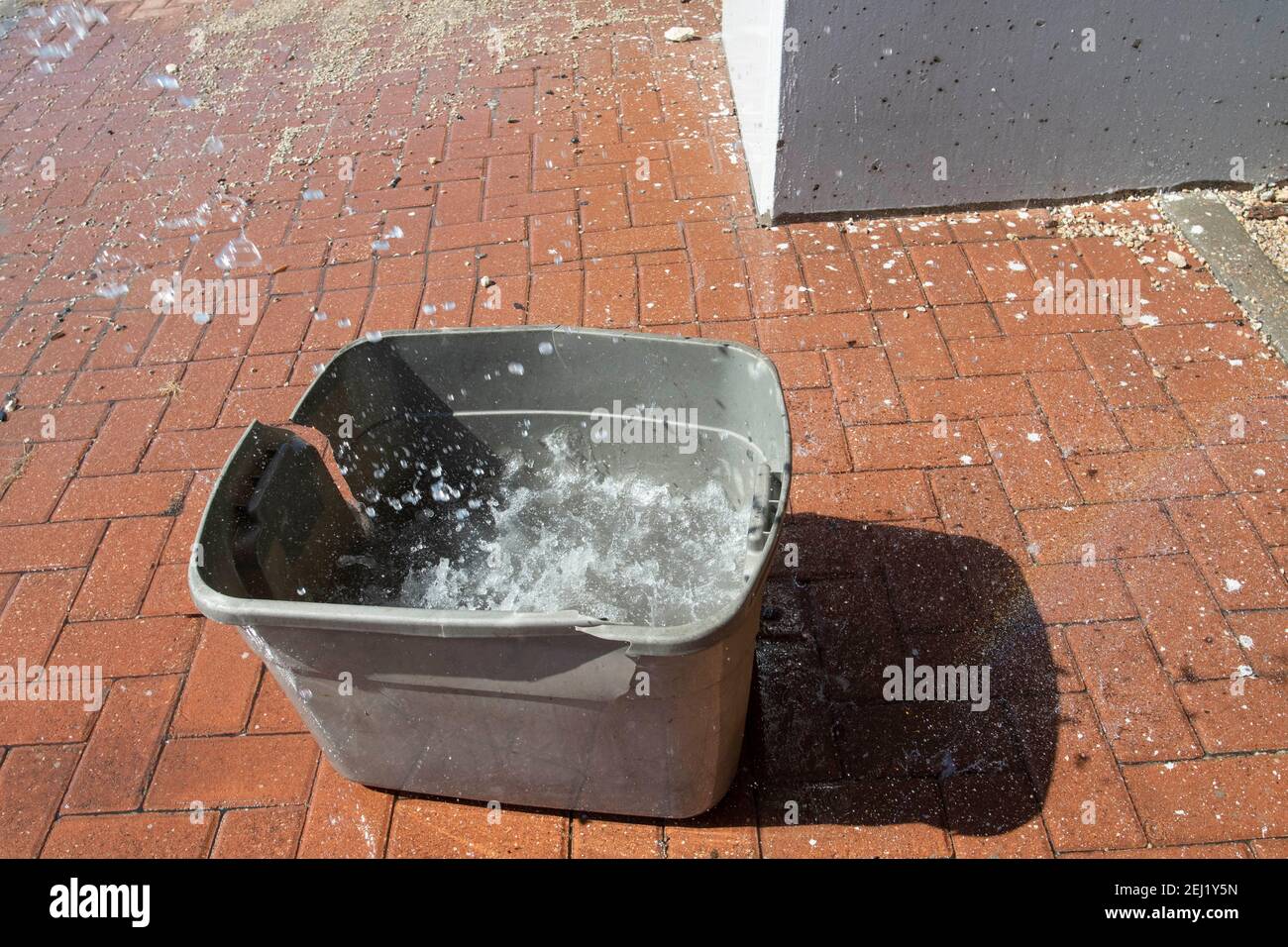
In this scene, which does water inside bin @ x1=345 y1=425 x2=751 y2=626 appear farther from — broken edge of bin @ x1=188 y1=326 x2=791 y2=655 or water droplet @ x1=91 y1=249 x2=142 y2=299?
water droplet @ x1=91 y1=249 x2=142 y2=299

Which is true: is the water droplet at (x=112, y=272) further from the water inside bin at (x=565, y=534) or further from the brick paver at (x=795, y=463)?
the water inside bin at (x=565, y=534)

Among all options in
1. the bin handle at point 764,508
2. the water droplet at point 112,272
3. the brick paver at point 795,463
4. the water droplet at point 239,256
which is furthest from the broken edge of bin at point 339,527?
the water droplet at point 112,272

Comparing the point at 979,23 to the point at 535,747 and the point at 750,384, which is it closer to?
the point at 750,384

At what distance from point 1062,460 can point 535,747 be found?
6.15 ft

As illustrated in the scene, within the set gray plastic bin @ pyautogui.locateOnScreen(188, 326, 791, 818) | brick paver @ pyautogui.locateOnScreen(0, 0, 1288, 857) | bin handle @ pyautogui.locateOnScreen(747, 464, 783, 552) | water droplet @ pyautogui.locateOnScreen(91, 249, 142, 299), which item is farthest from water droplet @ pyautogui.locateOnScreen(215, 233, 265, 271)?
bin handle @ pyautogui.locateOnScreen(747, 464, 783, 552)

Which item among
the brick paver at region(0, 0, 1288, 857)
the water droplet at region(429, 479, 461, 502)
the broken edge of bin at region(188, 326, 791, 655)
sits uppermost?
the broken edge of bin at region(188, 326, 791, 655)

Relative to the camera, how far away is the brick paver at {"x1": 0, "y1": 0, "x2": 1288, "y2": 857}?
2145 millimetres

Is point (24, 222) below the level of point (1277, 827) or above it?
above

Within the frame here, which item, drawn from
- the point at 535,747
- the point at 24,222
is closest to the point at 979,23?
the point at 535,747

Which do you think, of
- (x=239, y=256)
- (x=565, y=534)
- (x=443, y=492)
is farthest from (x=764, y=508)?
(x=239, y=256)

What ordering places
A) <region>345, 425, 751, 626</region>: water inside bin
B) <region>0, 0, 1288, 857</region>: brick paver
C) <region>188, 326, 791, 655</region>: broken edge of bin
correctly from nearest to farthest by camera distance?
<region>188, 326, 791, 655</region>: broken edge of bin
<region>0, 0, 1288, 857</region>: brick paver
<region>345, 425, 751, 626</region>: water inside bin

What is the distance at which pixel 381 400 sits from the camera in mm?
2270

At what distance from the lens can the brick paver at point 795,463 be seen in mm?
2145

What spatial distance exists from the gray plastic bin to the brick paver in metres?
0.26
